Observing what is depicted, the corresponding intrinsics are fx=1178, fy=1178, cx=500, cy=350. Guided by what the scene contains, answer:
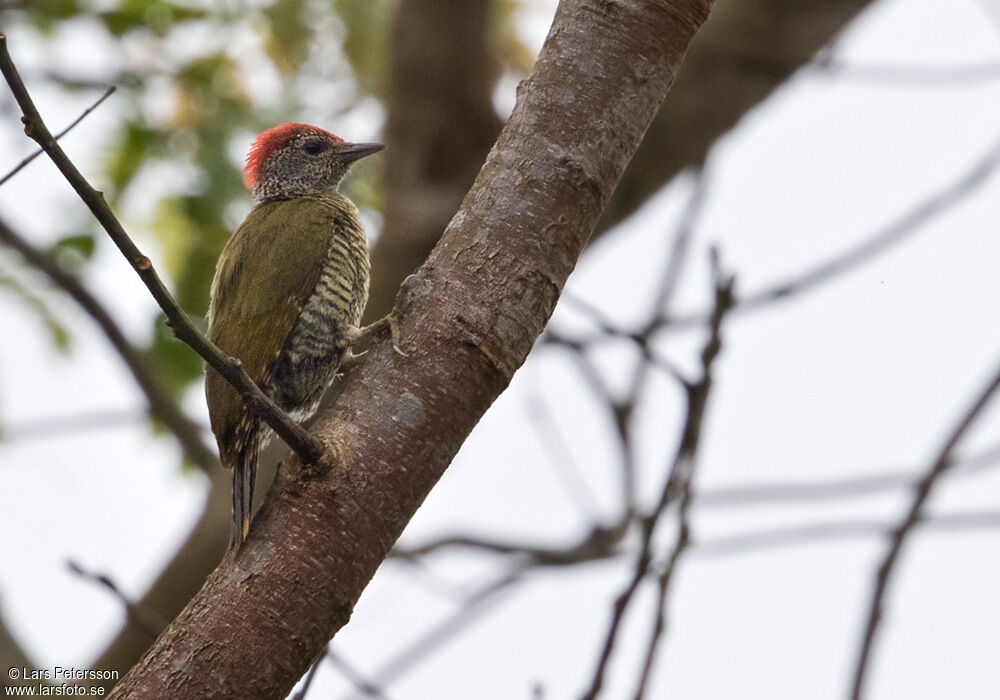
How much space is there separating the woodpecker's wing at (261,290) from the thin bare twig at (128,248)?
134 cm

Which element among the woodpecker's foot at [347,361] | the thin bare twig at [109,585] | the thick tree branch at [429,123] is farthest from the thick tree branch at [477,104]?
the thin bare twig at [109,585]

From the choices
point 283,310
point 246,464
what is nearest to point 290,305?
point 283,310

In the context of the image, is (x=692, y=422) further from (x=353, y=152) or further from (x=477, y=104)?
(x=477, y=104)

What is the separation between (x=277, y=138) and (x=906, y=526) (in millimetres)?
3358

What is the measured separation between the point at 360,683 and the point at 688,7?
5.52 feet

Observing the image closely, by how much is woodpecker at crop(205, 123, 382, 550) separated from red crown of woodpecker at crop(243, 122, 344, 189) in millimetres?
860

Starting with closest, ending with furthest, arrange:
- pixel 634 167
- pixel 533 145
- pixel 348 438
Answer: pixel 348 438
pixel 533 145
pixel 634 167

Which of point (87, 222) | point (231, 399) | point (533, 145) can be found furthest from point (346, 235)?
point (533, 145)

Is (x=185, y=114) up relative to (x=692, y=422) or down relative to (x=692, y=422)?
up

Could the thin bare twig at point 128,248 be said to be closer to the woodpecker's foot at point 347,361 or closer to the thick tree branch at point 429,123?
the woodpecker's foot at point 347,361

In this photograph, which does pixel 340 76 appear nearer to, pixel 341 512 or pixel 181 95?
pixel 181 95

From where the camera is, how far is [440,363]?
2.16m

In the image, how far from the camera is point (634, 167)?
17.6 ft

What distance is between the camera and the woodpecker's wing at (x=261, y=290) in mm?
3445
